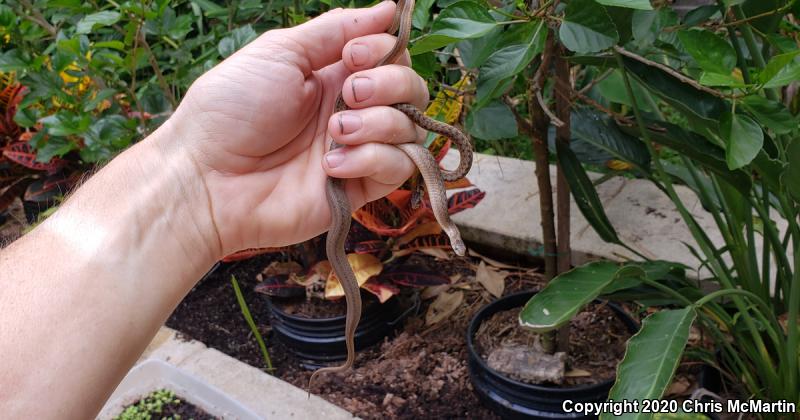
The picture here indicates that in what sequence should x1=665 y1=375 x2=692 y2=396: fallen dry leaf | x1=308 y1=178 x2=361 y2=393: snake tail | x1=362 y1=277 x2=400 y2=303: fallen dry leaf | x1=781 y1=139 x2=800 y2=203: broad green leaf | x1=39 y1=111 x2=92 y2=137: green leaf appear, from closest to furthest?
1. x1=781 y1=139 x2=800 y2=203: broad green leaf
2. x1=308 y1=178 x2=361 y2=393: snake tail
3. x1=665 y1=375 x2=692 y2=396: fallen dry leaf
4. x1=362 y1=277 x2=400 y2=303: fallen dry leaf
5. x1=39 y1=111 x2=92 y2=137: green leaf

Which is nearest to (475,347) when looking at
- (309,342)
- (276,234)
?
(309,342)

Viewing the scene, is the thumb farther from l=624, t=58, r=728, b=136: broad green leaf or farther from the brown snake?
l=624, t=58, r=728, b=136: broad green leaf

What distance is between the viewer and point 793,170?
149 cm

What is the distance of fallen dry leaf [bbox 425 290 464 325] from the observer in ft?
9.37

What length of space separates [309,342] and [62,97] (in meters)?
1.41

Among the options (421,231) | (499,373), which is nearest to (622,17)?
(499,373)

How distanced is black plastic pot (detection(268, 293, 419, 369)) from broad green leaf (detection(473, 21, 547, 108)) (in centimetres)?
149

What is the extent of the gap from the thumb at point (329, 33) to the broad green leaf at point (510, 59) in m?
0.29

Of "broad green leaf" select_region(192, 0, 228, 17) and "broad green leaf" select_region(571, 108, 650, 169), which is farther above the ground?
"broad green leaf" select_region(192, 0, 228, 17)

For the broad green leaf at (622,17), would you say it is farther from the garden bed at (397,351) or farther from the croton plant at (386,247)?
the garden bed at (397,351)

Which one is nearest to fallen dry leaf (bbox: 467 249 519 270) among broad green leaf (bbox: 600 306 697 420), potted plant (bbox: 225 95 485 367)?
potted plant (bbox: 225 95 485 367)

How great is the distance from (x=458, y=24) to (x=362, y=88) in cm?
33

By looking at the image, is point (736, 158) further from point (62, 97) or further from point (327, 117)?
point (62, 97)

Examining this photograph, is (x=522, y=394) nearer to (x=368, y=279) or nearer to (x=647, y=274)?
(x=647, y=274)
